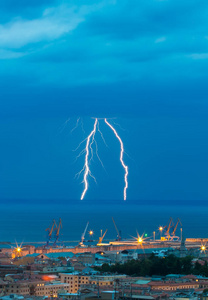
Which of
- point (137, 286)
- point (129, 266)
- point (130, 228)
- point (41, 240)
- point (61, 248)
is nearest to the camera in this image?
point (137, 286)

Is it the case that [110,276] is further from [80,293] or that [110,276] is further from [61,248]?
[61,248]

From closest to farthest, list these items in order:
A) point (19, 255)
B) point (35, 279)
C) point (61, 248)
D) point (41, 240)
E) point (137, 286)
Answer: point (137, 286) → point (35, 279) → point (19, 255) → point (61, 248) → point (41, 240)

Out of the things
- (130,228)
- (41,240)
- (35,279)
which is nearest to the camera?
(35,279)

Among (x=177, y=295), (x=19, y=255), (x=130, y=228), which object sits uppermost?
(x=130, y=228)

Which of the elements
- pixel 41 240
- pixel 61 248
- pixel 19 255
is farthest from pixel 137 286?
pixel 41 240

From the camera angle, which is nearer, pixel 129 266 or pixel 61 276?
pixel 61 276

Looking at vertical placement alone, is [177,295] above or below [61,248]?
below

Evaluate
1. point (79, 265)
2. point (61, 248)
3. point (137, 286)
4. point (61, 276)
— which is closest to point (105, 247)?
point (61, 248)

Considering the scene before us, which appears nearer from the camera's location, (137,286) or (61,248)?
(137,286)

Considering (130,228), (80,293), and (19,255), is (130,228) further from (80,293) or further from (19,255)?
(80,293)
